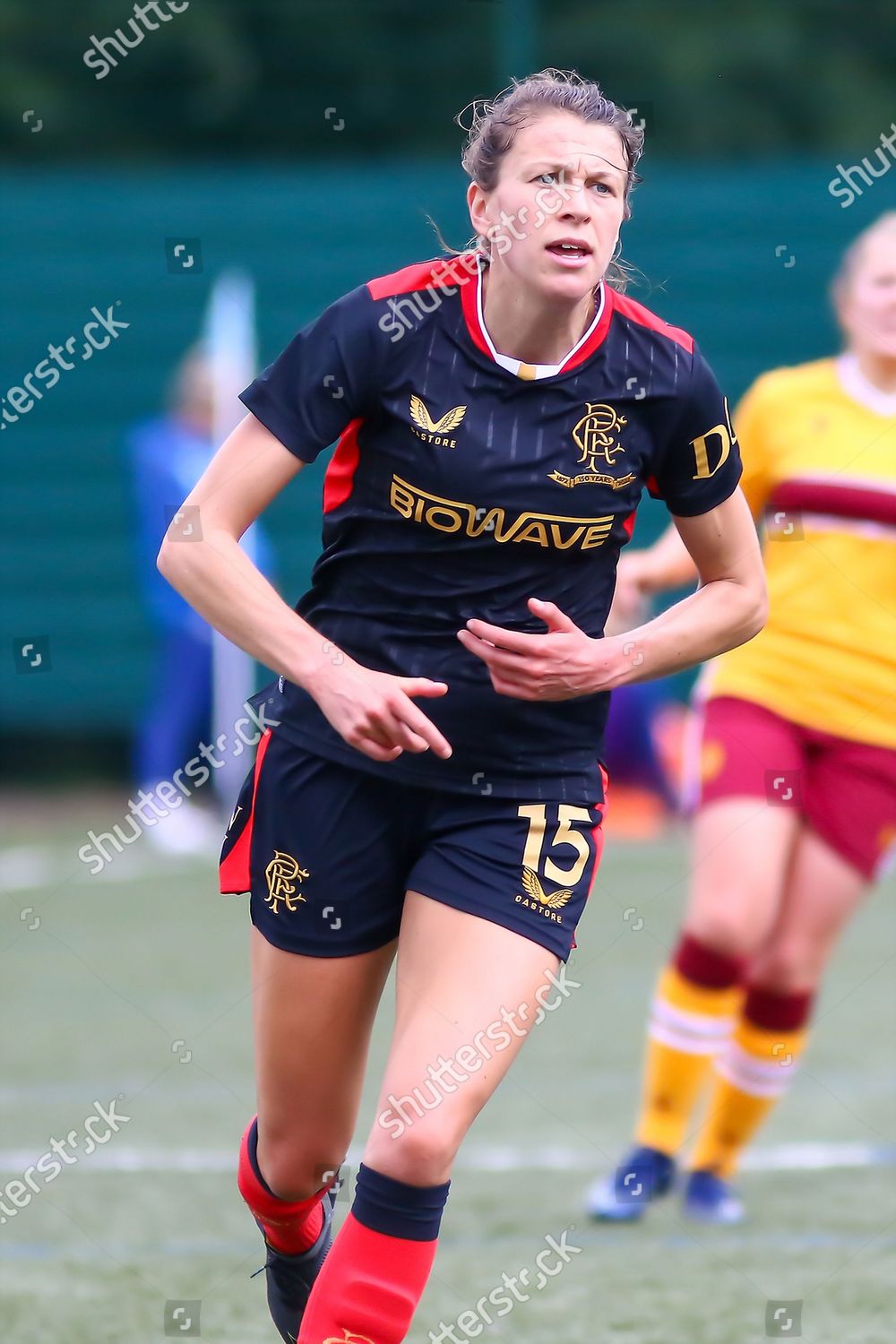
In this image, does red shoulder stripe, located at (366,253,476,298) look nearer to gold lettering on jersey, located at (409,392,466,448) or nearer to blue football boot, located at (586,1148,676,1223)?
gold lettering on jersey, located at (409,392,466,448)

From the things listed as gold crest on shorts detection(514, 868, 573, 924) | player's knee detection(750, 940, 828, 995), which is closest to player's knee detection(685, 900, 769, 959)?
player's knee detection(750, 940, 828, 995)

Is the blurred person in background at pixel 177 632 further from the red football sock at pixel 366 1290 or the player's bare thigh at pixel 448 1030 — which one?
the red football sock at pixel 366 1290

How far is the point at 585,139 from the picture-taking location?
3.28 m

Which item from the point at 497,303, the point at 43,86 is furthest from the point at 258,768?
the point at 43,86

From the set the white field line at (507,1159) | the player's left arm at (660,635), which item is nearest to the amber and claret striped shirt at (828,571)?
the white field line at (507,1159)

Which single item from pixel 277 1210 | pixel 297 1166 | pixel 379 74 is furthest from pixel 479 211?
pixel 379 74

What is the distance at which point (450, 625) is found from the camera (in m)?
3.41

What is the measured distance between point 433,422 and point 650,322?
0.44 meters

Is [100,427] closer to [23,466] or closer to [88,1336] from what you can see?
[23,466]

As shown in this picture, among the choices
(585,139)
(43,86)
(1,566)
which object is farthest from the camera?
(43,86)

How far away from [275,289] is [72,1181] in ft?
28.4

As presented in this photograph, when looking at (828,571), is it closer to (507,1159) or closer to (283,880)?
(507,1159)

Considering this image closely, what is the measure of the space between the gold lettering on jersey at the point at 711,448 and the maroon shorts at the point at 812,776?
5.15 ft

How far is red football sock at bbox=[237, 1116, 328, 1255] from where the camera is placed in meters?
3.77
